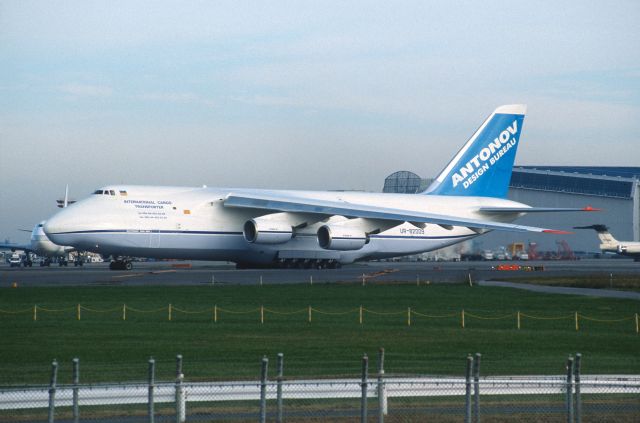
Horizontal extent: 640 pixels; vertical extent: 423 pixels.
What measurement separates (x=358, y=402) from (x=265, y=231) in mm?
40088

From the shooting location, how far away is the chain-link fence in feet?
48.1

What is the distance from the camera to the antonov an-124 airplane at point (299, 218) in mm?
54406

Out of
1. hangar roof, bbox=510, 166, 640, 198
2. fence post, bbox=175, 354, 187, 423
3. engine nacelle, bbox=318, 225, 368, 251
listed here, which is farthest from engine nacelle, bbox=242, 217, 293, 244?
hangar roof, bbox=510, 166, 640, 198

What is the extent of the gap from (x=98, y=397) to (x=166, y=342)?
465 inches

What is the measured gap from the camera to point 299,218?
59.7 m

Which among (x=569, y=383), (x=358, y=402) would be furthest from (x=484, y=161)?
(x=569, y=383)

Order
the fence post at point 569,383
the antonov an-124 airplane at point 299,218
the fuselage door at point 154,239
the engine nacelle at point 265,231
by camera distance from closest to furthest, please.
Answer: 1. the fence post at point 569,383
2. the antonov an-124 airplane at point 299,218
3. the fuselage door at point 154,239
4. the engine nacelle at point 265,231

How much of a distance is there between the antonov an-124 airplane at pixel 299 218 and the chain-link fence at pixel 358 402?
122 ft

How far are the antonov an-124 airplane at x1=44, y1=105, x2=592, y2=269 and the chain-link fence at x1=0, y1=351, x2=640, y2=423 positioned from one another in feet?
122

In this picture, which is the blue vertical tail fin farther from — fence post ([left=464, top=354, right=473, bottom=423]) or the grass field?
fence post ([left=464, top=354, right=473, bottom=423])

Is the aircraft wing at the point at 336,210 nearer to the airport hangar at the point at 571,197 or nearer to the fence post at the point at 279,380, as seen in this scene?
the airport hangar at the point at 571,197

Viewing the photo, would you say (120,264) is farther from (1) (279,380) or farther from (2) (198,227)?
(1) (279,380)

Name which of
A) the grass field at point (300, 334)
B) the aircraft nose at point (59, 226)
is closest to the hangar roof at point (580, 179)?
the aircraft nose at point (59, 226)

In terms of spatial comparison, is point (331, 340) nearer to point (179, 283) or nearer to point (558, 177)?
point (179, 283)
